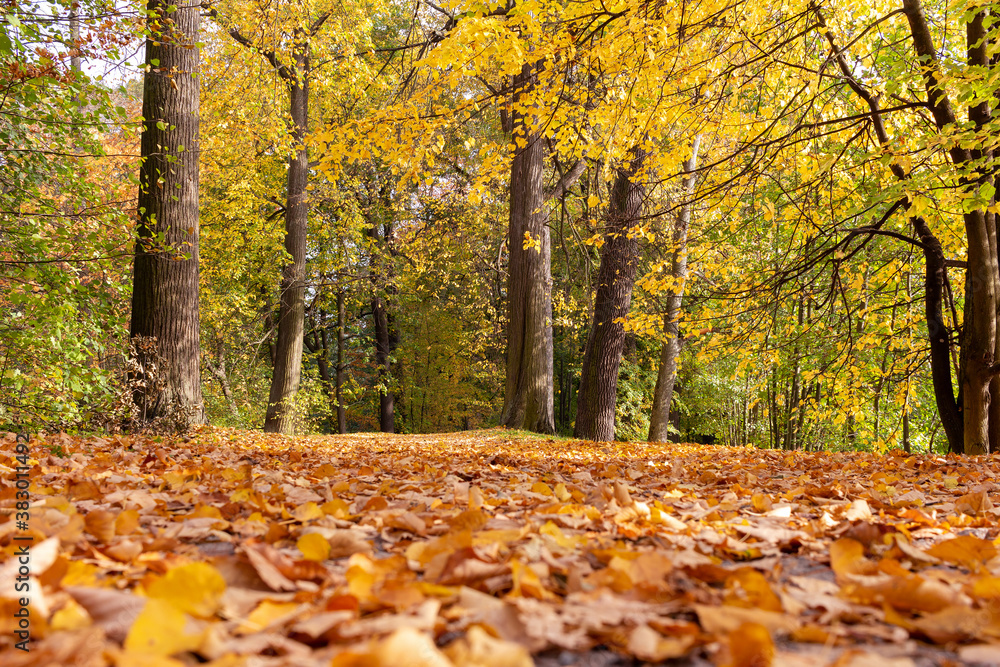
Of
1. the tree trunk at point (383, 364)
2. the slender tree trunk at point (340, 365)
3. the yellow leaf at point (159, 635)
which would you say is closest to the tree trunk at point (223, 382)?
the slender tree trunk at point (340, 365)

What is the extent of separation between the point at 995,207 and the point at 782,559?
4.01 metres

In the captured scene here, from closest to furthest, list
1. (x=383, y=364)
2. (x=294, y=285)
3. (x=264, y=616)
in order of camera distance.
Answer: (x=264, y=616)
(x=294, y=285)
(x=383, y=364)

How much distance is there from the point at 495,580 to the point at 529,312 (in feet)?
32.5

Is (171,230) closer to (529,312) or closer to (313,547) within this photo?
(313,547)

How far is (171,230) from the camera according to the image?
5.82 metres

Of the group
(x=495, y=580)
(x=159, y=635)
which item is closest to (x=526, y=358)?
(x=495, y=580)

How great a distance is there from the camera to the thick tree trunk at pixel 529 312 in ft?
35.3

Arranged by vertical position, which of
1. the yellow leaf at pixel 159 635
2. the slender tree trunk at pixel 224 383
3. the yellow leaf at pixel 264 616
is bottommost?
the slender tree trunk at pixel 224 383

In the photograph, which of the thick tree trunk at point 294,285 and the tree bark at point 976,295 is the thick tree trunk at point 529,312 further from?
the tree bark at point 976,295

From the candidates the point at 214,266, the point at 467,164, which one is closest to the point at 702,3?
the point at 467,164

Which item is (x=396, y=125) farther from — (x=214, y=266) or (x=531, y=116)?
(x=214, y=266)

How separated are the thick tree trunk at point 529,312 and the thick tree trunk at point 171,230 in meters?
5.88

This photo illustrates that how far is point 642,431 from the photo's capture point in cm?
1839

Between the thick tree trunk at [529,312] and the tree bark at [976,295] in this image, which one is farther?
the thick tree trunk at [529,312]
